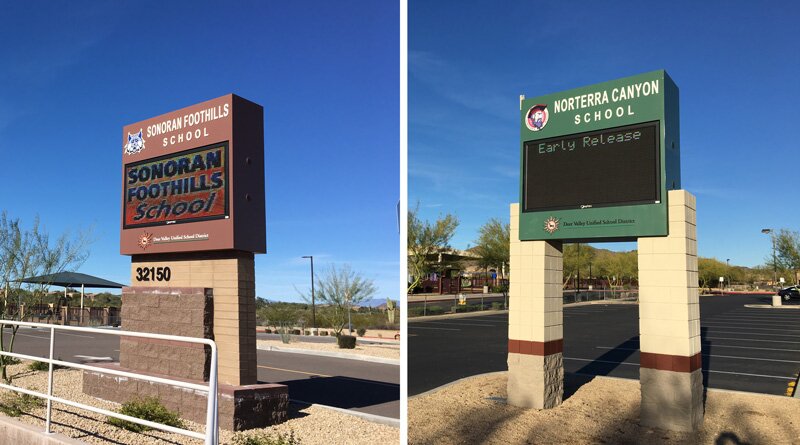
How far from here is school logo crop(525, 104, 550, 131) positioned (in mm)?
10758

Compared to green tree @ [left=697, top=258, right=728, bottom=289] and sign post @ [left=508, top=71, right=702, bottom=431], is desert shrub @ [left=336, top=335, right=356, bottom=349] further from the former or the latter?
green tree @ [left=697, top=258, right=728, bottom=289]

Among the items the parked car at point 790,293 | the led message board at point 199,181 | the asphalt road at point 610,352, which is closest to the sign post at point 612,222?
the asphalt road at point 610,352

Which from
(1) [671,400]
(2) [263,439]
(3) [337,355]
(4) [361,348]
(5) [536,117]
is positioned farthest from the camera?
(4) [361,348]

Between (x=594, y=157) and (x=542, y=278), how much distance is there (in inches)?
89.6

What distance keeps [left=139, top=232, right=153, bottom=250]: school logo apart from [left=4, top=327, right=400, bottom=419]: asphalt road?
4.39m

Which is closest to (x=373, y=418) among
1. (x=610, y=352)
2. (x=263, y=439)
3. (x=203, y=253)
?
(x=263, y=439)

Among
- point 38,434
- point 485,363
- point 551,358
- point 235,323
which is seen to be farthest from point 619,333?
point 38,434

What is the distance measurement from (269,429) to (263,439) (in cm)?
130

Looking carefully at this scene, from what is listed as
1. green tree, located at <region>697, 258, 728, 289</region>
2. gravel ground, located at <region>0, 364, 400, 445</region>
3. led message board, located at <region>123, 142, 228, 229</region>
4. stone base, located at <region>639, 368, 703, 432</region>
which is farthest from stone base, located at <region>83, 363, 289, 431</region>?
green tree, located at <region>697, 258, 728, 289</region>

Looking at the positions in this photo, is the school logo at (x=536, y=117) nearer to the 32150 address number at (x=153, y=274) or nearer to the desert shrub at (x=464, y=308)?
the 32150 address number at (x=153, y=274)

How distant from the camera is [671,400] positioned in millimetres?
9141

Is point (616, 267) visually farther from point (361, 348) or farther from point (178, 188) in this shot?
point (178, 188)

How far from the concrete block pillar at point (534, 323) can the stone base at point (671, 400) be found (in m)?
1.67

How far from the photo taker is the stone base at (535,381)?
10.4 meters
